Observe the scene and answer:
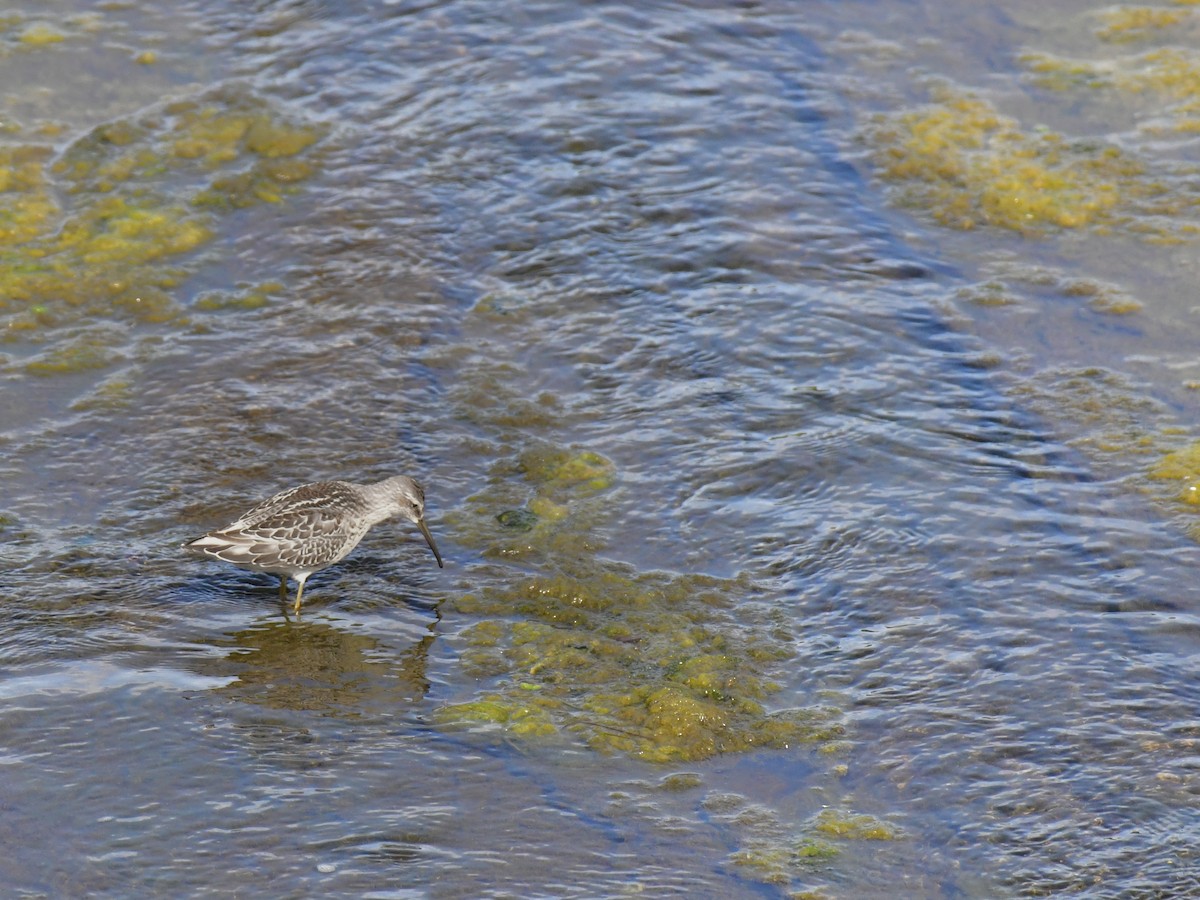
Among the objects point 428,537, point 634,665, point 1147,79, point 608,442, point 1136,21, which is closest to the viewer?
point 634,665

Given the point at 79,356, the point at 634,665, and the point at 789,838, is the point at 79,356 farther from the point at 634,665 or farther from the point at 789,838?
the point at 789,838

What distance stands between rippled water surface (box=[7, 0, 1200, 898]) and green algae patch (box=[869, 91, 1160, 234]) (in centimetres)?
4

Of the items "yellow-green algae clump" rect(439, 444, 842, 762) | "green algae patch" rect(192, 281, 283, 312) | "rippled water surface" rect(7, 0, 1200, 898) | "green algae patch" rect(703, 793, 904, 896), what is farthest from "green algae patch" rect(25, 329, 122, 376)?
"green algae patch" rect(703, 793, 904, 896)

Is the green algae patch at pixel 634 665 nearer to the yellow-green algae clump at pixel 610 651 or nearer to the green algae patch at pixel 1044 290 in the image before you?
the yellow-green algae clump at pixel 610 651

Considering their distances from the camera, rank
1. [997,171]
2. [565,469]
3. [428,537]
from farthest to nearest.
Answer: [997,171]
[565,469]
[428,537]

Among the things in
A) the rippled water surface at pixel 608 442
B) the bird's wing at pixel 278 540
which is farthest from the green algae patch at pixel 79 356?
the bird's wing at pixel 278 540

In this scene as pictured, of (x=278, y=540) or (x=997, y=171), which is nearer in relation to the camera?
(x=278, y=540)

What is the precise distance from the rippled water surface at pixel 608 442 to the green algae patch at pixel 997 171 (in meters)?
→ 0.04

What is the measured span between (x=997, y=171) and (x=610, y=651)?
206 inches

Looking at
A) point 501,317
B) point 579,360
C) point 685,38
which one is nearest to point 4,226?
point 501,317

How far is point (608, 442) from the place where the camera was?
7840 millimetres

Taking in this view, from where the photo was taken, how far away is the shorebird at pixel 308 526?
21.1 feet

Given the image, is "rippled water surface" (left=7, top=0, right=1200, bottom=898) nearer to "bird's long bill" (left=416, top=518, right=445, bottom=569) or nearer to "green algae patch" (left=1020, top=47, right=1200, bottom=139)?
"green algae patch" (left=1020, top=47, right=1200, bottom=139)

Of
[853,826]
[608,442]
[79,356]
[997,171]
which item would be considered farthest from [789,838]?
[997,171]
